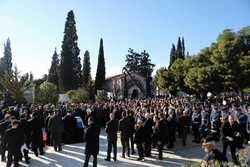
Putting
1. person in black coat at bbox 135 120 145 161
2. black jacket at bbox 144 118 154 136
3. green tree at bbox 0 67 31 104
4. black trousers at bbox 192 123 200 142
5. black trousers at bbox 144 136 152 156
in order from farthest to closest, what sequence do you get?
green tree at bbox 0 67 31 104 → black trousers at bbox 192 123 200 142 → black trousers at bbox 144 136 152 156 → black jacket at bbox 144 118 154 136 → person in black coat at bbox 135 120 145 161

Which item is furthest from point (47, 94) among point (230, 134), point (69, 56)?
point (230, 134)

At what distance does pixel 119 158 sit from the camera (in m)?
15.2

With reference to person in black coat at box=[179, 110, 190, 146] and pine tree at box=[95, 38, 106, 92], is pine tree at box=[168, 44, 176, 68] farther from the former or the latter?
person in black coat at box=[179, 110, 190, 146]

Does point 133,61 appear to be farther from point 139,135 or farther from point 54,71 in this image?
point 139,135

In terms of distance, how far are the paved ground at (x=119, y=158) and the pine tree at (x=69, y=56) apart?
46425 millimetres

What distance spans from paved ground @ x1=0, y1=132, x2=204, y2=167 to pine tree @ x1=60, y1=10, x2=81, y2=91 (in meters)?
46.4

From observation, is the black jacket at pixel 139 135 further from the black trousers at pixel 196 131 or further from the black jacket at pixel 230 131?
the black trousers at pixel 196 131

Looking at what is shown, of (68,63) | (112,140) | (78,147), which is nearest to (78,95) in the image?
(68,63)

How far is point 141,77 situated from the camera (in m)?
93.8

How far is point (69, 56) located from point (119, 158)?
49.7m

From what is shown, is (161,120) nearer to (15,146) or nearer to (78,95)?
(15,146)

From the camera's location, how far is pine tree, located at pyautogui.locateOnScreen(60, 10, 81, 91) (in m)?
63.4

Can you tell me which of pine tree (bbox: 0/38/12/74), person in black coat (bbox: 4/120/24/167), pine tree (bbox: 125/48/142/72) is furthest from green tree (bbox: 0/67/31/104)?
pine tree (bbox: 125/48/142/72)

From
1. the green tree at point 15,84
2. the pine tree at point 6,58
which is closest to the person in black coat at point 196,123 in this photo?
the green tree at point 15,84
